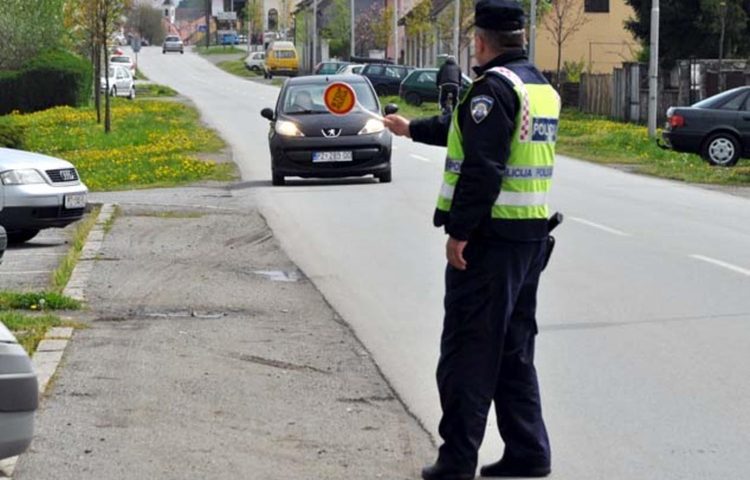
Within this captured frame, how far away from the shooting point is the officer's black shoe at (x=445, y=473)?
266 inches

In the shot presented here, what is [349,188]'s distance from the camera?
79.8ft

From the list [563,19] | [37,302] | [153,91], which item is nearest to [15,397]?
[37,302]

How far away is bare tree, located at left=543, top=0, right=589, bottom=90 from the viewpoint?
68125 millimetres

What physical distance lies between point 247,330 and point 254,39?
146m

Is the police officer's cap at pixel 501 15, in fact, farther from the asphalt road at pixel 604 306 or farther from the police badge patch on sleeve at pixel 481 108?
the asphalt road at pixel 604 306

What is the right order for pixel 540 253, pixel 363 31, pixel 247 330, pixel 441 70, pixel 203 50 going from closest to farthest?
pixel 540 253, pixel 441 70, pixel 247 330, pixel 363 31, pixel 203 50

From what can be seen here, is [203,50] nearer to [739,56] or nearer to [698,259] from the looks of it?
[739,56]

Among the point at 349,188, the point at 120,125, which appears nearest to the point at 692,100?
the point at 120,125

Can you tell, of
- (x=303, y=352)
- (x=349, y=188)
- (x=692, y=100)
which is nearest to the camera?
(x=303, y=352)

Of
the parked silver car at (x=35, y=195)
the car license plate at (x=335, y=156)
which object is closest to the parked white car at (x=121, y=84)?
Result: the car license plate at (x=335, y=156)

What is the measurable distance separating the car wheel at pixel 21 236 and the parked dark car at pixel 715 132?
50.5ft

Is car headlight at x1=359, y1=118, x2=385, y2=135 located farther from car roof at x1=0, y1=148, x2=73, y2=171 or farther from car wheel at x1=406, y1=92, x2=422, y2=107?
car wheel at x1=406, y1=92, x2=422, y2=107

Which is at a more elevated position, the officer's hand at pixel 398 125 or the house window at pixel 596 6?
the house window at pixel 596 6

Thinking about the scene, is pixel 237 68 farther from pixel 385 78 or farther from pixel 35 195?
pixel 35 195
